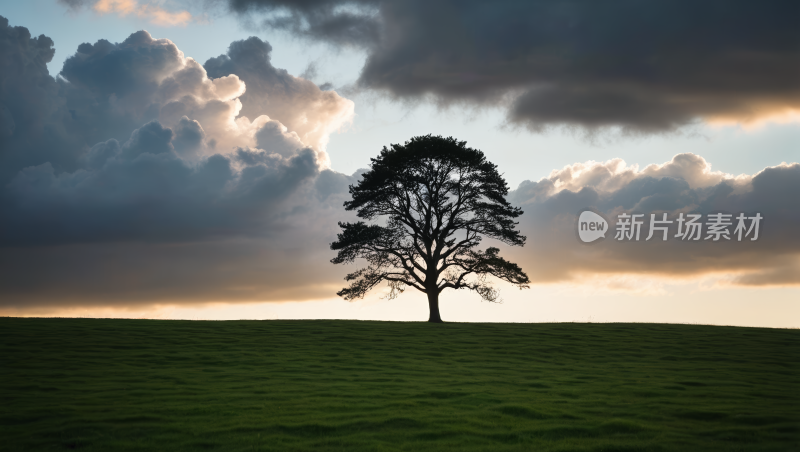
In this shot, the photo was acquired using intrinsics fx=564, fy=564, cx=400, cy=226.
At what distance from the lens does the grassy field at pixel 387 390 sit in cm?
1323

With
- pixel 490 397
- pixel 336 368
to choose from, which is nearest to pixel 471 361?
pixel 336 368

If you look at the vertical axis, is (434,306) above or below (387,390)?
above

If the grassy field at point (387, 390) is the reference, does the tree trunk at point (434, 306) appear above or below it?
above

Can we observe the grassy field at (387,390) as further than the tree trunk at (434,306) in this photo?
No

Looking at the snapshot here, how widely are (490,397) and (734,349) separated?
19.4m

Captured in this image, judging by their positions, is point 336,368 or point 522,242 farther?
point 522,242

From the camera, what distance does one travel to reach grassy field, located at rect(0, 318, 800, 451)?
13227 mm

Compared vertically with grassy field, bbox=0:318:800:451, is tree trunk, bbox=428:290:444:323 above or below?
above

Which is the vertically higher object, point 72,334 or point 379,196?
point 379,196

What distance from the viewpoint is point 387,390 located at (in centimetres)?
1844

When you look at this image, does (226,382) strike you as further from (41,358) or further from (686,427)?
(686,427)

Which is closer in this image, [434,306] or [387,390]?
[387,390]

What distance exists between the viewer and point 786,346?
102 feet

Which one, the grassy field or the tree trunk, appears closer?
the grassy field
